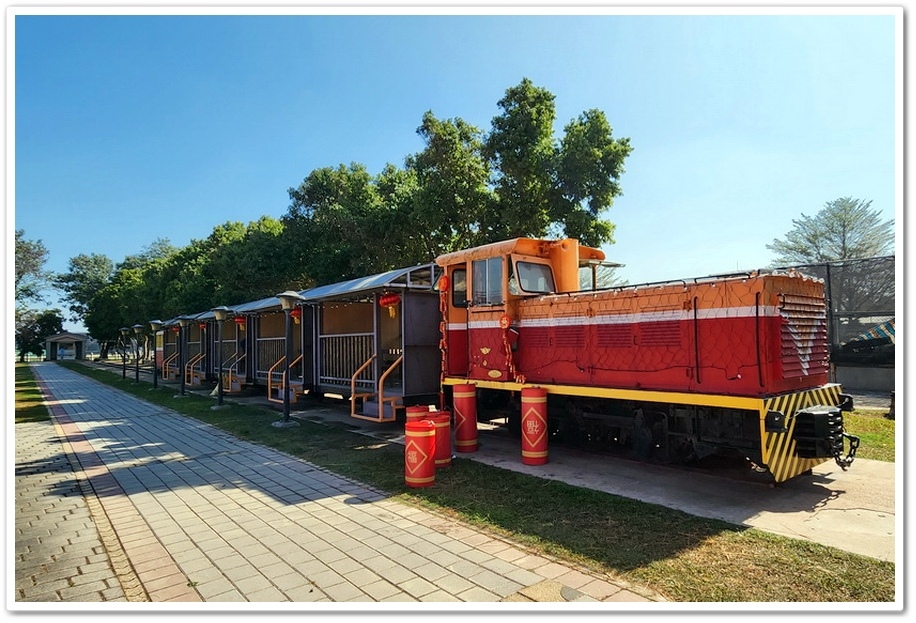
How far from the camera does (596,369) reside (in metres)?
7.31

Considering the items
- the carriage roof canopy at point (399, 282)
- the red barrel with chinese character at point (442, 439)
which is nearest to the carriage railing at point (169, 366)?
the carriage roof canopy at point (399, 282)

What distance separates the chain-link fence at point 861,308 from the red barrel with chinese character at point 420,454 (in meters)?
12.5

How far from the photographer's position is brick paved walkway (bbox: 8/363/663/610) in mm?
3809

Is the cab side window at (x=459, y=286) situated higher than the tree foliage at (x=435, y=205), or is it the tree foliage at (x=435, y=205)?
the tree foliage at (x=435, y=205)

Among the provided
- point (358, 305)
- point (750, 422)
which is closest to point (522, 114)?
point (358, 305)

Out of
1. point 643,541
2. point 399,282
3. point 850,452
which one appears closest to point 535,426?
point 643,541

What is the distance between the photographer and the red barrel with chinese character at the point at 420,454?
6457 millimetres

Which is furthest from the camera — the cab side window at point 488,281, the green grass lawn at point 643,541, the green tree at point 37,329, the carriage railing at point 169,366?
the green tree at point 37,329

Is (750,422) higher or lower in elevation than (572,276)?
lower

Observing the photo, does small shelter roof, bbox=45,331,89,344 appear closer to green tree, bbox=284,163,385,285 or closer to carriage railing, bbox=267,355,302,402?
green tree, bbox=284,163,385,285

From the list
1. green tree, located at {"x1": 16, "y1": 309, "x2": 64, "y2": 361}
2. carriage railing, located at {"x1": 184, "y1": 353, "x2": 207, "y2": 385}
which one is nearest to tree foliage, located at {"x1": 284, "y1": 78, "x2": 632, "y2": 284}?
carriage railing, located at {"x1": 184, "y1": 353, "x2": 207, "y2": 385}

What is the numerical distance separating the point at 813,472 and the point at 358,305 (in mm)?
11297

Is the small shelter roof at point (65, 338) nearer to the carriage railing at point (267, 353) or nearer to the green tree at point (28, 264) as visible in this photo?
the green tree at point (28, 264)
